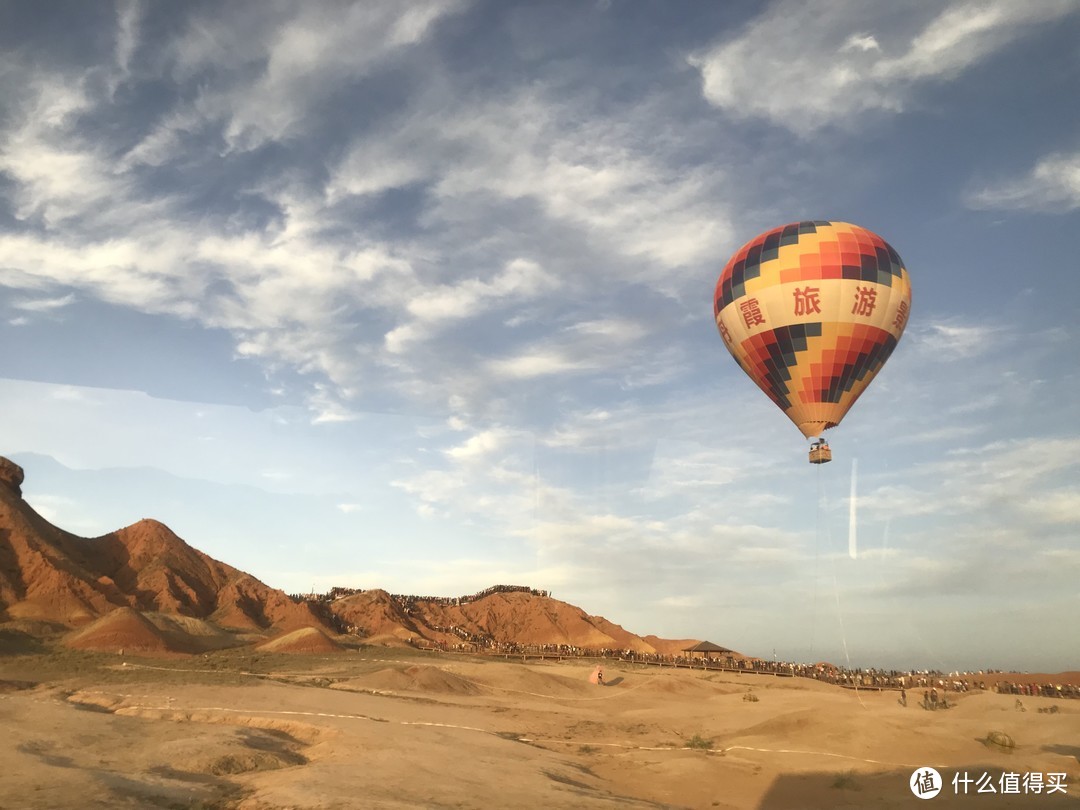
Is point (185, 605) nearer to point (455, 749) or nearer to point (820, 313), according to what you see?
point (455, 749)

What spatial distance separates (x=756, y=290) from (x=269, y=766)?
24.3 metres

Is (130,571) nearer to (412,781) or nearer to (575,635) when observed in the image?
(575,635)

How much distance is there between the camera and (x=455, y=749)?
62.1ft

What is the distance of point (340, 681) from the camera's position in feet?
124

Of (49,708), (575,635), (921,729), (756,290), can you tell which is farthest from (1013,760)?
(575,635)

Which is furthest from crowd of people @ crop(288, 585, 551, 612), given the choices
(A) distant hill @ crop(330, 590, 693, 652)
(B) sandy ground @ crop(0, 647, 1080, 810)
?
(B) sandy ground @ crop(0, 647, 1080, 810)

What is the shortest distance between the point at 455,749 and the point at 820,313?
68.7ft

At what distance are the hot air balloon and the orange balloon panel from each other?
4 cm

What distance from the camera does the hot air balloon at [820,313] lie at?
27.1 metres

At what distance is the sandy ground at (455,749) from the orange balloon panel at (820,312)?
493 inches

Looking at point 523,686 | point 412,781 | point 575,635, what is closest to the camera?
point 412,781

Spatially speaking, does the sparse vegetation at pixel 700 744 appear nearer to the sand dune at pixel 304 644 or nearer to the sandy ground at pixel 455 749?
the sandy ground at pixel 455 749

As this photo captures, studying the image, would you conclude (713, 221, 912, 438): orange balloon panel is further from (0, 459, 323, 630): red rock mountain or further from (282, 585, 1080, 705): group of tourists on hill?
(0, 459, 323, 630): red rock mountain

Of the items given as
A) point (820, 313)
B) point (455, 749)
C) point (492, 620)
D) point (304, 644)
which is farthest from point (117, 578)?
point (820, 313)
